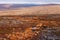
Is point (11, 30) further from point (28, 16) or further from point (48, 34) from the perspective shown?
point (48, 34)

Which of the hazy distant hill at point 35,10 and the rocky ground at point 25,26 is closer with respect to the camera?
the rocky ground at point 25,26

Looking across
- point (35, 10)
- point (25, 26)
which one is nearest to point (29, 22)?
point (25, 26)

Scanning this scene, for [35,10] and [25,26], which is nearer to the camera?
[25,26]

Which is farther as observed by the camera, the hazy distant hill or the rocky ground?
the hazy distant hill

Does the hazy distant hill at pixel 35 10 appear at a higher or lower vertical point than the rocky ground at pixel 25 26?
higher

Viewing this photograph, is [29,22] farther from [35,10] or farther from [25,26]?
[35,10]

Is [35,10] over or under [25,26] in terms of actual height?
over
